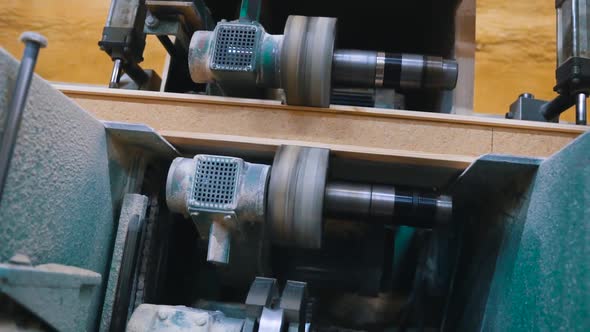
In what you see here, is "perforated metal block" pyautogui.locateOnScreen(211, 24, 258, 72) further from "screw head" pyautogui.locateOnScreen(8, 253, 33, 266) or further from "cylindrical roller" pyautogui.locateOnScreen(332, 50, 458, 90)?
"screw head" pyautogui.locateOnScreen(8, 253, 33, 266)

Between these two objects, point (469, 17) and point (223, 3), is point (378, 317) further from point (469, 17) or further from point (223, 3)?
point (223, 3)

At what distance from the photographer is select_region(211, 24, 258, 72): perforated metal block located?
100cm

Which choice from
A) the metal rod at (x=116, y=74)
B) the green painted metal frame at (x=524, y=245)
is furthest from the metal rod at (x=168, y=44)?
the green painted metal frame at (x=524, y=245)

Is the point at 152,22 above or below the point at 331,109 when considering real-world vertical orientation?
above

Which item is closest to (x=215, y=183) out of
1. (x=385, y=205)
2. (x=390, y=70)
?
(x=385, y=205)

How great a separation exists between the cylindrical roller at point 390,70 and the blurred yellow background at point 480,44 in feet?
4.41

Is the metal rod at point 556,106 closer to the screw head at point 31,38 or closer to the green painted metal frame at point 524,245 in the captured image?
the green painted metal frame at point 524,245

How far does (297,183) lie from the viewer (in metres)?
0.94

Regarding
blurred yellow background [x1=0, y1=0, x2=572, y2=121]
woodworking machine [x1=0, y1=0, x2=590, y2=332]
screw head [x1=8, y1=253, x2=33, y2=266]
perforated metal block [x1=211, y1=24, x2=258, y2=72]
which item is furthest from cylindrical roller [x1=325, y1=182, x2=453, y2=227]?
blurred yellow background [x1=0, y1=0, x2=572, y2=121]

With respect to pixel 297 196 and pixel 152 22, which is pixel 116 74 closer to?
pixel 152 22

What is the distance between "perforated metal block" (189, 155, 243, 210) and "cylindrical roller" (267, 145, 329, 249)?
84mm

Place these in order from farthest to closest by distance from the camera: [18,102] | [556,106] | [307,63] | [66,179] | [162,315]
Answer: [556,106] < [307,63] < [162,315] < [66,179] < [18,102]

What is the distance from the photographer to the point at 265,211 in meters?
0.95

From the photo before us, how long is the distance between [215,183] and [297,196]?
0.17 metres
